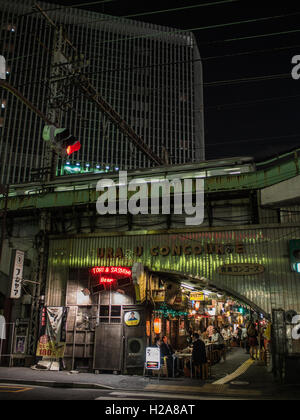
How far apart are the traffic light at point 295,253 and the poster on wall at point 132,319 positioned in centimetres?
744

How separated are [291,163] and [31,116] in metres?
73.4

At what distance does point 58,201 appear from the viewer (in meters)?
19.4

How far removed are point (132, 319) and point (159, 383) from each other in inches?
144

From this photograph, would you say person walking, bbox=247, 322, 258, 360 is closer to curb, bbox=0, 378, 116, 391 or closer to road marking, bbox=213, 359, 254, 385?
road marking, bbox=213, 359, 254, 385

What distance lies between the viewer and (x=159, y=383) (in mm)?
13227

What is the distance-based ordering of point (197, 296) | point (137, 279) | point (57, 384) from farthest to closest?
point (197, 296), point (137, 279), point (57, 384)

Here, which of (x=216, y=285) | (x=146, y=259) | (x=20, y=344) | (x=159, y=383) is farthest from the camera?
(x=20, y=344)

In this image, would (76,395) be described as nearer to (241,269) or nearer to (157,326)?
(157,326)

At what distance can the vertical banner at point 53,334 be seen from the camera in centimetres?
1628

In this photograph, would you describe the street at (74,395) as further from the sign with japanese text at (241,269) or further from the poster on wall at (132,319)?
the sign with japanese text at (241,269)

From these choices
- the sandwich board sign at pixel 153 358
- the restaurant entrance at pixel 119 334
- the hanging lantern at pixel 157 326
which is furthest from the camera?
the hanging lantern at pixel 157 326

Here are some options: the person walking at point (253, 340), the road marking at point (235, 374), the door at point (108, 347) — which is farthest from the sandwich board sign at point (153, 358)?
the person walking at point (253, 340)

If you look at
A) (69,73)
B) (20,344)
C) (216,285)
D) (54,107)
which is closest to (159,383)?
(216,285)
